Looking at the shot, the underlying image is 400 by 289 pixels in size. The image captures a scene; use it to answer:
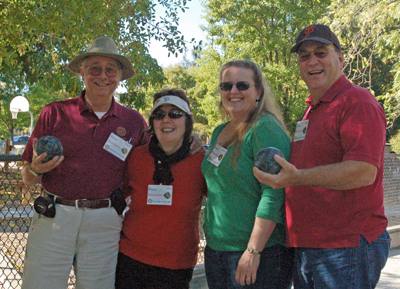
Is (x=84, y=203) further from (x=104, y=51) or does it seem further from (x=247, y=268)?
(x=247, y=268)

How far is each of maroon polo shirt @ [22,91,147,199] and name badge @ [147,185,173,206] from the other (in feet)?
0.96

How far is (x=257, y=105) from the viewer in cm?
322

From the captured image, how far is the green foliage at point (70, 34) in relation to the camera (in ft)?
16.9

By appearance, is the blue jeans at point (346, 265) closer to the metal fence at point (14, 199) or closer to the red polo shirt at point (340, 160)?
the red polo shirt at point (340, 160)

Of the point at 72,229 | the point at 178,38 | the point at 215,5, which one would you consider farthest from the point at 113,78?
the point at 215,5

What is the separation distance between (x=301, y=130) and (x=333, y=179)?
0.46m

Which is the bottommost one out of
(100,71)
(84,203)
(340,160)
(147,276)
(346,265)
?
(147,276)

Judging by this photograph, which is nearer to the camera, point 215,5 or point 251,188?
point 251,188

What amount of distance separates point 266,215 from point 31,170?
1535 millimetres

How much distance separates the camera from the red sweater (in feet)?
11.1

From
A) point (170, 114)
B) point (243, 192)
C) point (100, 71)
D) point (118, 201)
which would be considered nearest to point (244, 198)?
point (243, 192)

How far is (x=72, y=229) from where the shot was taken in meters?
3.42

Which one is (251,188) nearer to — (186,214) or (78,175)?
(186,214)

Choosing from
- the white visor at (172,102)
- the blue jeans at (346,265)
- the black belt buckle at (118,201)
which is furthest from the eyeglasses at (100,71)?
the blue jeans at (346,265)
